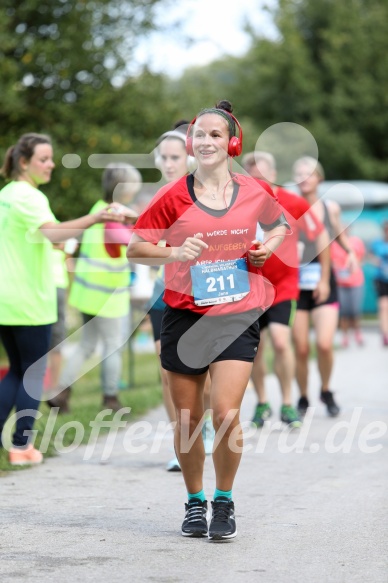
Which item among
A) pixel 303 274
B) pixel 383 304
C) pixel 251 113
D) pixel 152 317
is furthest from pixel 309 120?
pixel 152 317

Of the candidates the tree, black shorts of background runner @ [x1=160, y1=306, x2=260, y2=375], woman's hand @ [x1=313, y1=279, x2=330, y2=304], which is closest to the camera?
black shorts of background runner @ [x1=160, y1=306, x2=260, y2=375]

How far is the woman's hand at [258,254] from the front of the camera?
5375 millimetres

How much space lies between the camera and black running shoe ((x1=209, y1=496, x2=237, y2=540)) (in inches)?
213

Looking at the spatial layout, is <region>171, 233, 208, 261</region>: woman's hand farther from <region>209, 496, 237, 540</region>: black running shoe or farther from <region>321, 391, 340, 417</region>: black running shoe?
<region>321, 391, 340, 417</region>: black running shoe

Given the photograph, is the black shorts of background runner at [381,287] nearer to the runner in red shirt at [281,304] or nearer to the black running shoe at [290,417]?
the runner in red shirt at [281,304]

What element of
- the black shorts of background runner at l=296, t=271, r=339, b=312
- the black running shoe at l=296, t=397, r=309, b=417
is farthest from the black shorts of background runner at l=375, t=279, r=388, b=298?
the black shorts of background runner at l=296, t=271, r=339, b=312

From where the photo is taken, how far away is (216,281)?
17.8 ft

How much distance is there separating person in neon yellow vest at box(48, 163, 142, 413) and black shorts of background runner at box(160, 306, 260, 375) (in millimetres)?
4393

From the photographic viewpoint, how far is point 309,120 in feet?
128

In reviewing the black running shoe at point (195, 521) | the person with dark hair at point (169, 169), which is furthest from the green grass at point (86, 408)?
the black running shoe at point (195, 521)

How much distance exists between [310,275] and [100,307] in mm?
1816

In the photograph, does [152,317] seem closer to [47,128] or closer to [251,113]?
[47,128]

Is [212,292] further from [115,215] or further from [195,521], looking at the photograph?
[115,215]

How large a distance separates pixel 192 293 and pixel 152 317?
2060 millimetres
